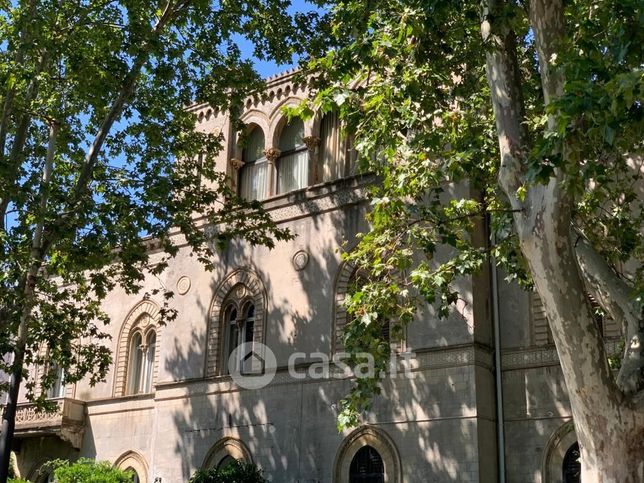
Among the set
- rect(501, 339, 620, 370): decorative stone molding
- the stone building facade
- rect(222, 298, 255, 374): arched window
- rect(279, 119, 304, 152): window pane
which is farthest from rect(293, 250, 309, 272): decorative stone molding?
rect(501, 339, 620, 370): decorative stone molding

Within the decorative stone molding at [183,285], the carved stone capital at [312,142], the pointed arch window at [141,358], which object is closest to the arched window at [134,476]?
the pointed arch window at [141,358]

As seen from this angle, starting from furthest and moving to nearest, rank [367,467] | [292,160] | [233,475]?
[292,160]
[233,475]
[367,467]

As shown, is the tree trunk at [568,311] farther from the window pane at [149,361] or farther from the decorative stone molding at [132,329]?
the window pane at [149,361]

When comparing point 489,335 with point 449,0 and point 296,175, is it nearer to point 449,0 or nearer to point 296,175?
point 296,175

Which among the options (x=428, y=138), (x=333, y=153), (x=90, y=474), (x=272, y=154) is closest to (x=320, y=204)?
(x=333, y=153)

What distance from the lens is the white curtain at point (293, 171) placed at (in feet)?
69.2

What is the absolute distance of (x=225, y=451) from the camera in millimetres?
19844

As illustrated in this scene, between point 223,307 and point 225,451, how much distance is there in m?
3.58

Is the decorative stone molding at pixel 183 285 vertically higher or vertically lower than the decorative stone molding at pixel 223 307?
higher

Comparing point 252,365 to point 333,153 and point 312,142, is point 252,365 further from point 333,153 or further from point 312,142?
point 312,142

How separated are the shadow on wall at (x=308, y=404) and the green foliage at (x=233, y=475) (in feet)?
2.49

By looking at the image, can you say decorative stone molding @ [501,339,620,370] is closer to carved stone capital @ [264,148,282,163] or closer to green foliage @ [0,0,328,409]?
green foliage @ [0,0,328,409]

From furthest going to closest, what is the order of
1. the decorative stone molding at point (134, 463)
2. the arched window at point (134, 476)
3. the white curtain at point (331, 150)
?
the arched window at point (134, 476), the decorative stone molding at point (134, 463), the white curtain at point (331, 150)

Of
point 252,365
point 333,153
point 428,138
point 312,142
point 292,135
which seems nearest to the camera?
point 428,138
